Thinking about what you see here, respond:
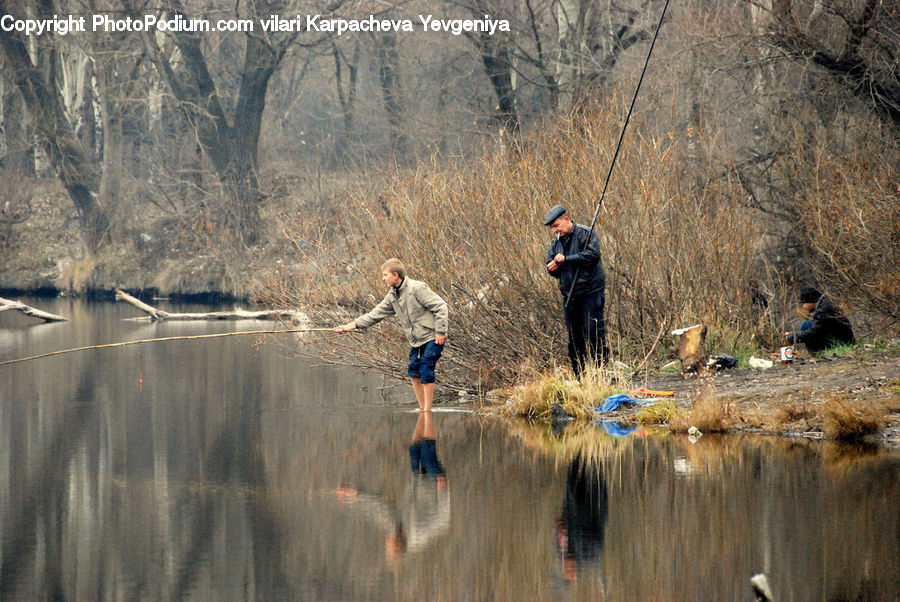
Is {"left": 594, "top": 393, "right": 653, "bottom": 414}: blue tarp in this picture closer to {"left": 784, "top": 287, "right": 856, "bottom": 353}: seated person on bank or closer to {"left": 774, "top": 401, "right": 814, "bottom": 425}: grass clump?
{"left": 774, "top": 401, "right": 814, "bottom": 425}: grass clump

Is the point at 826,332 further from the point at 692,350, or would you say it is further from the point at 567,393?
the point at 567,393

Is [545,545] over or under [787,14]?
under

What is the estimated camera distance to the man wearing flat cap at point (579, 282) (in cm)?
1378

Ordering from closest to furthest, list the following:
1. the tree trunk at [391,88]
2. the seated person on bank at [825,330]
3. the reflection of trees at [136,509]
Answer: the reflection of trees at [136,509] < the seated person on bank at [825,330] < the tree trunk at [391,88]

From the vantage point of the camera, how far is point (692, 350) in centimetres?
1597

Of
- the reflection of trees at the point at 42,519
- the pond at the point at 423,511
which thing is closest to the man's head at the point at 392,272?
the pond at the point at 423,511

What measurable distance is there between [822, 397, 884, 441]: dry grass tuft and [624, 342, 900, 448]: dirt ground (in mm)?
21

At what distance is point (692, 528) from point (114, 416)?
8767mm

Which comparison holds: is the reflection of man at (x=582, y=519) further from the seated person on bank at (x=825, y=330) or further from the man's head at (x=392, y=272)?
the seated person on bank at (x=825, y=330)

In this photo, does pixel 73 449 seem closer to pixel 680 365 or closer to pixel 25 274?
pixel 680 365

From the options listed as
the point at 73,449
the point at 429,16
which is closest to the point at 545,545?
the point at 73,449

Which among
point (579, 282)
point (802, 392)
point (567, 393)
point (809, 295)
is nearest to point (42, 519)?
point (567, 393)

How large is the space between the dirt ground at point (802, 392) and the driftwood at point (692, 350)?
6.5 inches

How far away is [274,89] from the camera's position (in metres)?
60.4
